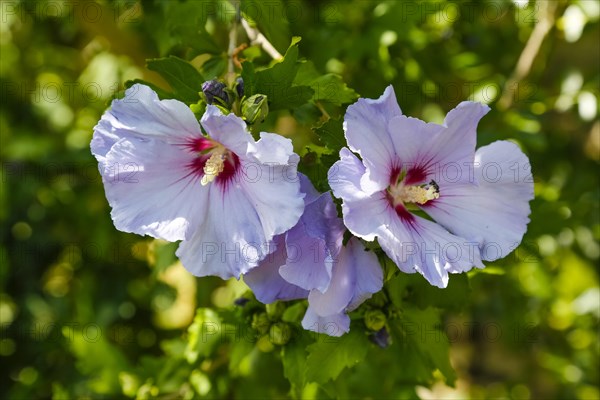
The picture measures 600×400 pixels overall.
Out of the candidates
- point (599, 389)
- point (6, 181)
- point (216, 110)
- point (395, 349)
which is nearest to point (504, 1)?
point (395, 349)

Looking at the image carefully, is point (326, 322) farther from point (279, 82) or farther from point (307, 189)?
point (279, 82)

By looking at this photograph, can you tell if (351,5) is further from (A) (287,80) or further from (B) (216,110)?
(B) (216,110)

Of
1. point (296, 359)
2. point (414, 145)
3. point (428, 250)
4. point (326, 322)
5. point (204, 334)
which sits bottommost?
point (204, 334)

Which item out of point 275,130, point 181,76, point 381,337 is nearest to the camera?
point 181,76

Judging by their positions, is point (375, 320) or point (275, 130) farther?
point (275, 130)

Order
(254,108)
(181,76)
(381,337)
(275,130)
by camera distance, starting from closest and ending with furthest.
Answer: (254,108)
(181,76)
(381,337)
(275,130)

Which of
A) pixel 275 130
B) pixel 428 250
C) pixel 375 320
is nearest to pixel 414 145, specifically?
pixel 428 250

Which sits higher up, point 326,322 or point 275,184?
point 275,184
